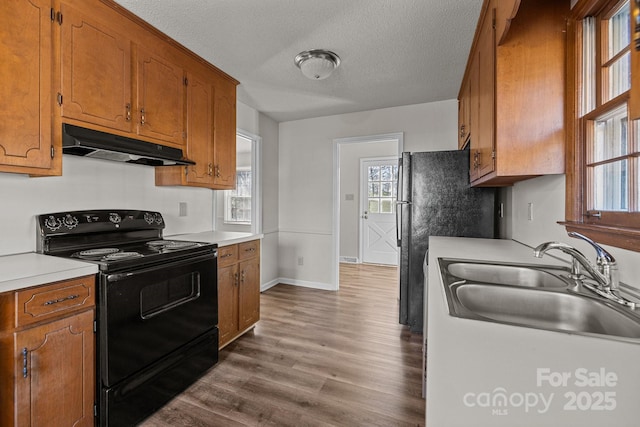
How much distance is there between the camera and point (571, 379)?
1.87 ft

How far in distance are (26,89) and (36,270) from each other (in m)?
0.92

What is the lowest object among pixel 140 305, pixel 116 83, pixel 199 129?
pixel 140 305

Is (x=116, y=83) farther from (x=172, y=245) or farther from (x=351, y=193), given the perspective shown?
(x=351, y=193)

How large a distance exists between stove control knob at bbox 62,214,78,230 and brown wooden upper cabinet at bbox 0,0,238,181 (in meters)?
0.36

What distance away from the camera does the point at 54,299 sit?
4.17 ft

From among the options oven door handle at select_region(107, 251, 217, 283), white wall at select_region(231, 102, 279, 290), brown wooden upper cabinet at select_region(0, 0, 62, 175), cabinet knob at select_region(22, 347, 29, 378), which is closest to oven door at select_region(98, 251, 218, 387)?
oven door handle at select_region(107, 251, 217, 283)

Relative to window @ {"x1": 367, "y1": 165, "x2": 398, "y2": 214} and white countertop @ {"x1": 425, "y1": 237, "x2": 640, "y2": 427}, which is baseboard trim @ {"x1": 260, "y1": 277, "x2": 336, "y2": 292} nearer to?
window @ {"x1": 367, "y1": 165, "x2": 398, "y2": 214}

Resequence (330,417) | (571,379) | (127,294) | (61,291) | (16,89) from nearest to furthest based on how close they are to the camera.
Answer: (571,379) < (61,291) < (16,89) < (127,294) < (330,417)

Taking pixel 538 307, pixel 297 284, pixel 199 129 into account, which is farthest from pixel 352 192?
pixel 538 307

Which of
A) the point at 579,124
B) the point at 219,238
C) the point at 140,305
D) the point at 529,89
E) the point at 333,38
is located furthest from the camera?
the point at 219,238

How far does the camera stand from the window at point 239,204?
16.6ft

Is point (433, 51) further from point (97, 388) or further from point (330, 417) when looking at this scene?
point (97, 388)

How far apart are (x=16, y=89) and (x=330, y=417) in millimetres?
2367

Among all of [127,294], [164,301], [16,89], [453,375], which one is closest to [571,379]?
[453,375]
